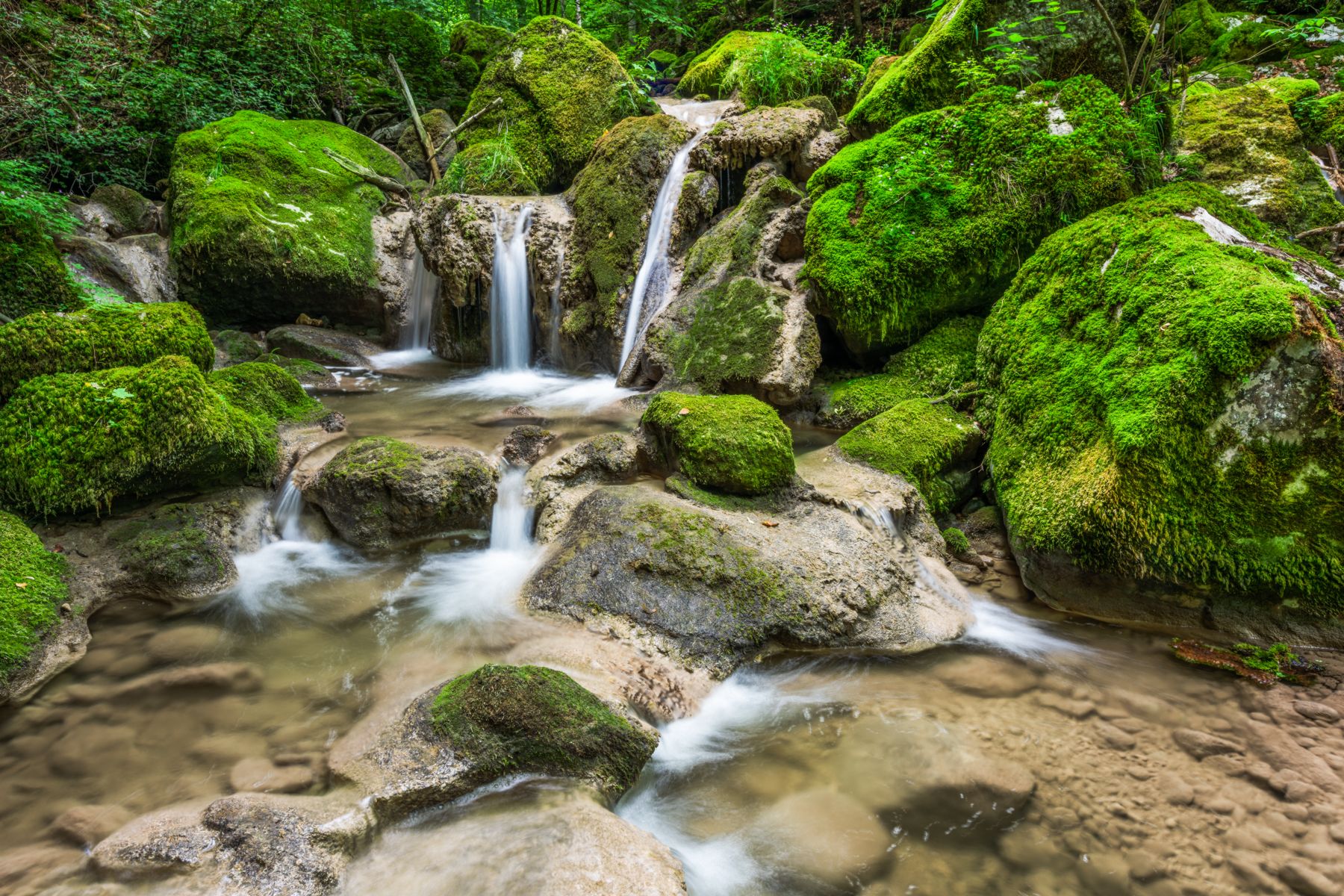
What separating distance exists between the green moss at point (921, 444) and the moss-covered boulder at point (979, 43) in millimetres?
3564

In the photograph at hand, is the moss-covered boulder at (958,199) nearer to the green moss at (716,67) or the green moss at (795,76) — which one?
the green moss at (795,76)

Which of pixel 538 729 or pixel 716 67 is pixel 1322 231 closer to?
Answer: pixel 538 729

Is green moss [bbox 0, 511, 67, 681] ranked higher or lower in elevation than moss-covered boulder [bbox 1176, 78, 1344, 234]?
lower

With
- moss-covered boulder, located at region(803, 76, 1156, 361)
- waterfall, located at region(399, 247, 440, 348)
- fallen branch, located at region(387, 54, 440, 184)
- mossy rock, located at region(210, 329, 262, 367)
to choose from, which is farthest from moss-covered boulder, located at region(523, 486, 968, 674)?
fallen branch, located at region(387, 54, 440, 184)

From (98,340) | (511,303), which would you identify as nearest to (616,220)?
(511,303)

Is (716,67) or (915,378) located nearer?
(915,378)

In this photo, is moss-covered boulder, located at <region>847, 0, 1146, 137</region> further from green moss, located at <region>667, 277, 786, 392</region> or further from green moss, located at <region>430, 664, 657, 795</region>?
green moss, located at <region>430, 664, 657, 795</region>

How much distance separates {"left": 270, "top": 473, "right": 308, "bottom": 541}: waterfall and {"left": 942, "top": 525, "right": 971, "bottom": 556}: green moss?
481cm

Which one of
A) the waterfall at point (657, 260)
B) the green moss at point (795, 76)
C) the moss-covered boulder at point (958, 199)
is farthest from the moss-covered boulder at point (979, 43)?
the green moss at point (795, 76)

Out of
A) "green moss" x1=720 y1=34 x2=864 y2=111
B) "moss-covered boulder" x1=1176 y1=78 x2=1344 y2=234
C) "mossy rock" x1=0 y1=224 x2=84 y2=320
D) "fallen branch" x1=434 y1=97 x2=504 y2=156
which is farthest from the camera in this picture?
"fallen branch" x1=434 y1=97 x2=504 y2=156

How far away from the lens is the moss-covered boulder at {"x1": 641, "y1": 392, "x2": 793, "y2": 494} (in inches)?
175

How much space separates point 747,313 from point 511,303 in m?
3.80

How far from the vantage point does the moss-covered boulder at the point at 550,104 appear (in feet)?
34.9

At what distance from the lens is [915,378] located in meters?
5.98
